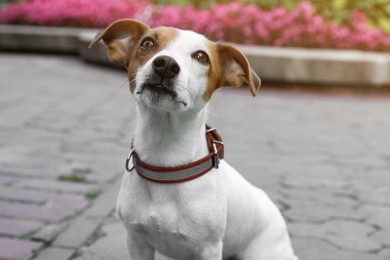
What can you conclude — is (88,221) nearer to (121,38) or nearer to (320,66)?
(121,38)

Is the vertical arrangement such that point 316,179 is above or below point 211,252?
below

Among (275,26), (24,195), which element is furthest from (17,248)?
(275,26)

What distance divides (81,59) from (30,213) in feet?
27.0

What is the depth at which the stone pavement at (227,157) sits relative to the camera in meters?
3.59

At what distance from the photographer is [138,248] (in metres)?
2.77

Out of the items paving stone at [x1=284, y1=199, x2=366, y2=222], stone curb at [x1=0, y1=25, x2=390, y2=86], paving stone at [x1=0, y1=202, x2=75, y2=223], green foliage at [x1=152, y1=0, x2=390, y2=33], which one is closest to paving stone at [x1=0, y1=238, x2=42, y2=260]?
paving stone at [x1=0, y1=202, x2=75, y2=223]

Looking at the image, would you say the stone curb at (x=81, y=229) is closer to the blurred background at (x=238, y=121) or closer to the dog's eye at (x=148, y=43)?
the blurred background at (x=238, y=121)

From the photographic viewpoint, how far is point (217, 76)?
2641mm

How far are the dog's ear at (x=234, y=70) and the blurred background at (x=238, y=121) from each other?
0.47 meters

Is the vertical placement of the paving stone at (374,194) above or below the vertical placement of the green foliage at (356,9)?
below

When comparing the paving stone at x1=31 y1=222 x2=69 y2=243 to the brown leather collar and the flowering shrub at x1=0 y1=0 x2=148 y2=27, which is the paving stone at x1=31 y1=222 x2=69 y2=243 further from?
the flowering shrub at x1=0 y1=0 x2=148 y2=27

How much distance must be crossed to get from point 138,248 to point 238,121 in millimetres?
4495

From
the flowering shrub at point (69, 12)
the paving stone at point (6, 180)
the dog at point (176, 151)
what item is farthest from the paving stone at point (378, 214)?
the flowering shrub at point (69, 12)

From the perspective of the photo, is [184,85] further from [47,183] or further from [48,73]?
[48,73]
